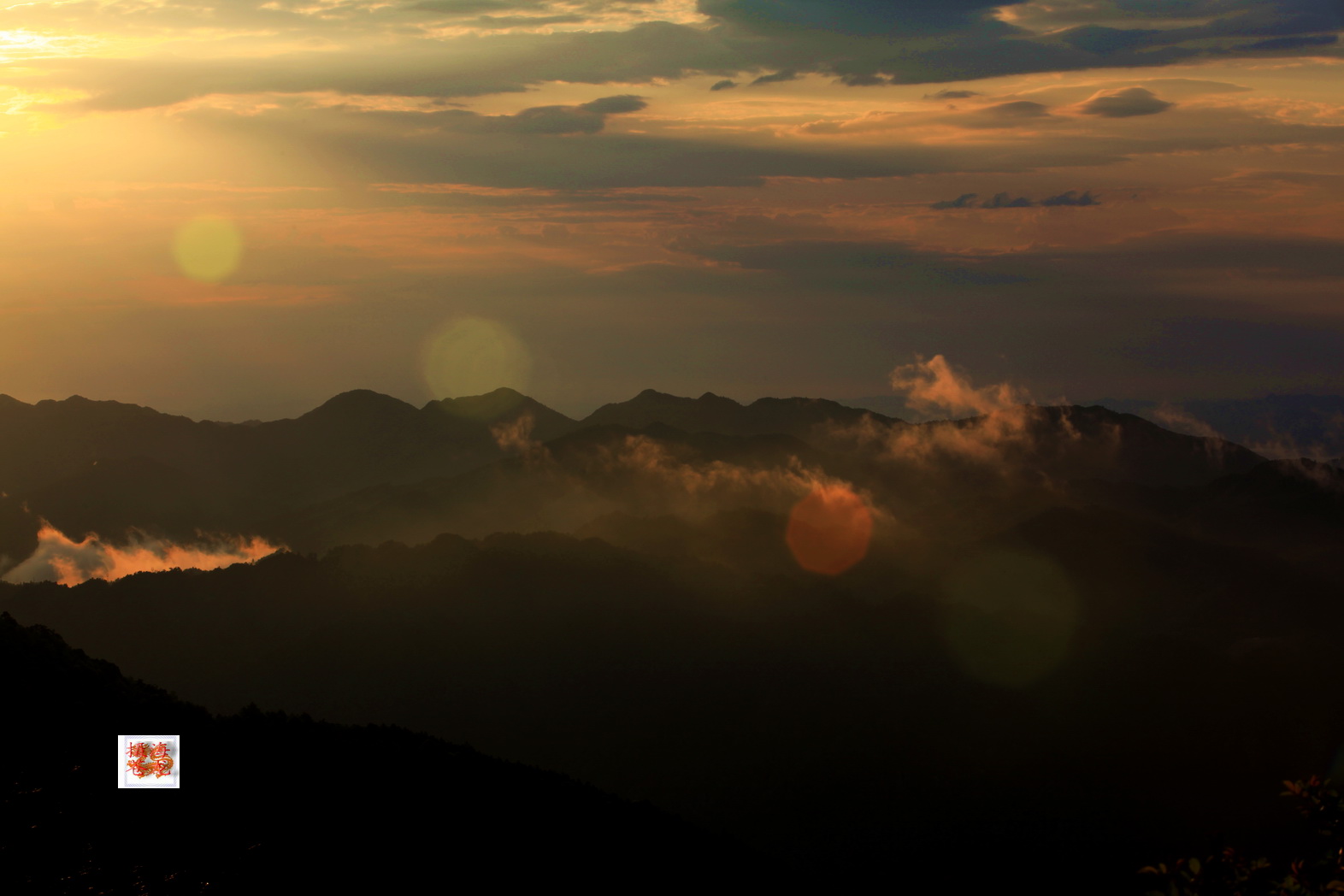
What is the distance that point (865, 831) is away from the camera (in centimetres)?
19338

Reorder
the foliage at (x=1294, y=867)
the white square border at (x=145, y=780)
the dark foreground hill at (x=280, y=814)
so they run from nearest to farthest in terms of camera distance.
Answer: the foliage at (x=1294, y=867), the dark foreground hill at (x=280, y=814), the white square border at (x=145, y=780)

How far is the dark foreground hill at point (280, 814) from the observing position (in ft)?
175

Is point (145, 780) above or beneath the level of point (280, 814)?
above

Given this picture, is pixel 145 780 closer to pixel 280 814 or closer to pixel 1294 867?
pixel 280 814

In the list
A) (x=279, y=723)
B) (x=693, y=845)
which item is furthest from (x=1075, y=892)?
(x=279, y=723)

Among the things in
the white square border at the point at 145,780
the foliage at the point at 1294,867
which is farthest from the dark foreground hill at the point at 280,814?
the foliage at the point at 1294,867

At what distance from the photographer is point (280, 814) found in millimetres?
69250

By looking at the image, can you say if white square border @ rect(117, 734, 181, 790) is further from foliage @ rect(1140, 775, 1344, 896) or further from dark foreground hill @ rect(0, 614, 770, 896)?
foliage @ rect(1140, 775, 1344, 896)

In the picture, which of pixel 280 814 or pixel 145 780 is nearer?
pixel 145 780

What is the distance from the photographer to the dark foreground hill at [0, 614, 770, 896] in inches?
2095

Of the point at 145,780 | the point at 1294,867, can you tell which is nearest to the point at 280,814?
the point at 145,780

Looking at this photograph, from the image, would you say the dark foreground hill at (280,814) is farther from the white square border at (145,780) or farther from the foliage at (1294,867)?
the foliage at (1294,867)

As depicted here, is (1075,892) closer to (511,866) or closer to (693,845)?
(693,845)

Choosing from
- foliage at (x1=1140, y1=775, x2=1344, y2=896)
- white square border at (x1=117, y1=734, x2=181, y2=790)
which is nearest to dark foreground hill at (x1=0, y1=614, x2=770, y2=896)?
white square border at (x1=117, y1=734, x2=181, y2=790)
